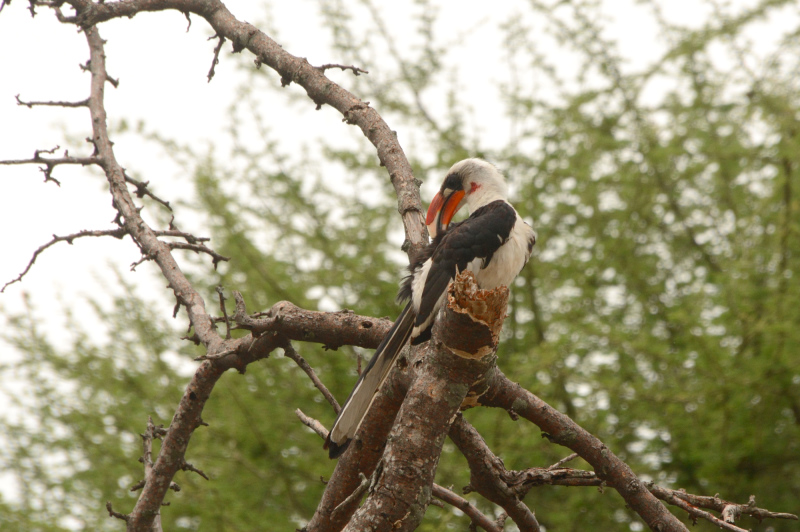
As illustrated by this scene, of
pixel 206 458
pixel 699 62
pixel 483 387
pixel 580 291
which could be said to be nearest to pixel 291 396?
pixel 206 458

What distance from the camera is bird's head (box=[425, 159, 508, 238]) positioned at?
3523 millimetres

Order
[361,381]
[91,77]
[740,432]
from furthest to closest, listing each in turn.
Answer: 1. [740,432]
2. [91,77]
3. [361,381]

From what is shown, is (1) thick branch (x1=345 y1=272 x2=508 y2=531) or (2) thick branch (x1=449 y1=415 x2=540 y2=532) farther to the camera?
(2) thick branch (x1=449 y1=415 x2=540 y2=532)

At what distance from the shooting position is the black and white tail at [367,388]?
6.89 ft

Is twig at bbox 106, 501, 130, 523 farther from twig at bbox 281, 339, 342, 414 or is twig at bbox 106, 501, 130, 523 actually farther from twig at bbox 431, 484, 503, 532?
twig at bbox 431, 484, 503, 532

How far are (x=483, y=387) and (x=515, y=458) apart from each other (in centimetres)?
270

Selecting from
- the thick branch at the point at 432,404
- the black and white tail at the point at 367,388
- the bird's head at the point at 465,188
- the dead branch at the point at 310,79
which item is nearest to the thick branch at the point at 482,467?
the black and white tail at the point at 367,388

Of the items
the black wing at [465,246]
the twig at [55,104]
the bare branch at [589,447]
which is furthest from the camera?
the twig at [55,104]

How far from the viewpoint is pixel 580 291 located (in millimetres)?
5312

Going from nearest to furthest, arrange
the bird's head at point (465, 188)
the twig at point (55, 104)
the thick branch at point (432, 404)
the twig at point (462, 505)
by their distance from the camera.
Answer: the thick branch at point (432, 404), the twig at point (462, 505), the twig at point (55, 104), the bird's head at point (465, 188)

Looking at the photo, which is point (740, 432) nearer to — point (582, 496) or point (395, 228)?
point (582, 496)

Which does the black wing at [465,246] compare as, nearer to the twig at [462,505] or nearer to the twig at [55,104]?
the twig at [462,505]

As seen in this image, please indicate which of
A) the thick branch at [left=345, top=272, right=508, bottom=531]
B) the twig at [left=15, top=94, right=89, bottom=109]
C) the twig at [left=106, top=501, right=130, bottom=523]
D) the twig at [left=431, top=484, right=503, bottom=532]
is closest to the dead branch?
the twig at [left=15, top=94, right=89, bottom=109]

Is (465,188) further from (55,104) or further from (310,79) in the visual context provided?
(55,104)
